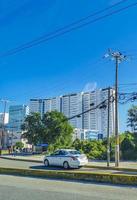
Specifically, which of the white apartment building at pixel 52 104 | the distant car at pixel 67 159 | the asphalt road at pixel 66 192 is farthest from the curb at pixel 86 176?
the white apartment building at pixel 52 104

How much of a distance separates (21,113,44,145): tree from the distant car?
39.1 meters

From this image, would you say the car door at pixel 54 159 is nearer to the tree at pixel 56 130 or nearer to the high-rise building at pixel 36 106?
the tree at pixel 56 130

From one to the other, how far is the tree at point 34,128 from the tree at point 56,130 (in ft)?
4.26

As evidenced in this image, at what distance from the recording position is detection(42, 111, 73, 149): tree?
7312cm

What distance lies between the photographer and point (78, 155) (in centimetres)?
3441

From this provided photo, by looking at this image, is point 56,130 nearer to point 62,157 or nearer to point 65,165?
point 62,157

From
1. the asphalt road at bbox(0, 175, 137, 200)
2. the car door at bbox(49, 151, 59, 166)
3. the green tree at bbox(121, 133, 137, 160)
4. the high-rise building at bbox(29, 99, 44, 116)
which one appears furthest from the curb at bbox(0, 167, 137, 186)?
the high-rise building at bbox(29, 99, 44, 116)

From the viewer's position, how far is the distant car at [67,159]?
111 feet

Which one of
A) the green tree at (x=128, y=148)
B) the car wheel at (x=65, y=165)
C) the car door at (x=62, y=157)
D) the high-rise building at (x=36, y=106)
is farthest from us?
the high-rise building at (x=36, y=106)

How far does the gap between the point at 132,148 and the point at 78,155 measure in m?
21.3

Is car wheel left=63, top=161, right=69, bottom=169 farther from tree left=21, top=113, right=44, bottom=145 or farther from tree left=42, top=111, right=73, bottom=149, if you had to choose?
tree left=21, top=113, right=44, bottom=145

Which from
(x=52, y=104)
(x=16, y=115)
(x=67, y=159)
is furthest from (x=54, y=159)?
(x=16, y=115)

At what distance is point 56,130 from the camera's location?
73.4m

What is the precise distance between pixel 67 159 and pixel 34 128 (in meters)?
42.1
